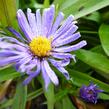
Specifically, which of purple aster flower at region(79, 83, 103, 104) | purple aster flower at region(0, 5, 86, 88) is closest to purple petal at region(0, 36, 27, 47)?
purple aster flower at region(0, 5, 86, 88)

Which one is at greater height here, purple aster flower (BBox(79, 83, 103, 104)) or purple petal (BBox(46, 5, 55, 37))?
purple petal (BBox(46, 5, 55, 37))

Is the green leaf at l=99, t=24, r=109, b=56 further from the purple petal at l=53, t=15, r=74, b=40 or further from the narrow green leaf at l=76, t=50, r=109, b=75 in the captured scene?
the purple petal at l=53, t=15, r=74, b=40

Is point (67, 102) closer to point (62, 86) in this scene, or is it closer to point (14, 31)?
point (62, 86)

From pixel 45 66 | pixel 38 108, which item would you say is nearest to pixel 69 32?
pixel 45 66

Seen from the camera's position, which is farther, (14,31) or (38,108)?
(38,108)

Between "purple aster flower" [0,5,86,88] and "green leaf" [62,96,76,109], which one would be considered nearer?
"purple aster flower" [0,5,86,88]

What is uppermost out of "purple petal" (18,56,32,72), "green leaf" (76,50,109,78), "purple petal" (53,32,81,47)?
"purple petal" (53,32,81,47)

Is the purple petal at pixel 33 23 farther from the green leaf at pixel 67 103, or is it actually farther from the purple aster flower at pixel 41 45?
the green leaf at pixel 67 103

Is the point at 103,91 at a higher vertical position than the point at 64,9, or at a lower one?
lower
